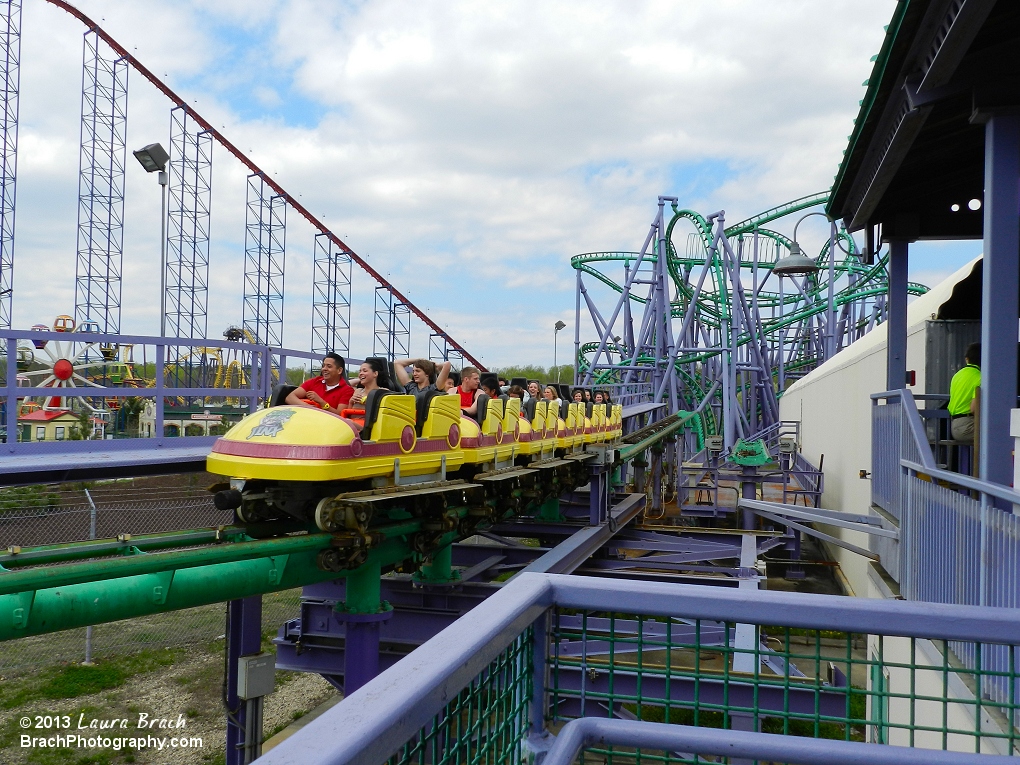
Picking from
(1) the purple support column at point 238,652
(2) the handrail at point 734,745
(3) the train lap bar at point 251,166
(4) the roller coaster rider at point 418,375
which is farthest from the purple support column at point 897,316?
(3) the train lap bar at point 251,166

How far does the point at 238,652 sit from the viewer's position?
16.7 ft

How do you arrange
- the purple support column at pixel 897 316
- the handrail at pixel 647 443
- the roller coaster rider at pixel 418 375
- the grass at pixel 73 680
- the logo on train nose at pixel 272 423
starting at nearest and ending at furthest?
the logo on train nose at pixel 272 423
the roller coaster rider at pixel 418 375
the purple support column at pixel 897 316
the grass at pixel 73 680
the handrail at pixel 647 443

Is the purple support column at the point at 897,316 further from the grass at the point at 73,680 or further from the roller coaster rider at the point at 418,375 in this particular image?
the grass at the point at 73,680

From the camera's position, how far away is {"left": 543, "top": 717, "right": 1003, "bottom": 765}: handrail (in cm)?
128

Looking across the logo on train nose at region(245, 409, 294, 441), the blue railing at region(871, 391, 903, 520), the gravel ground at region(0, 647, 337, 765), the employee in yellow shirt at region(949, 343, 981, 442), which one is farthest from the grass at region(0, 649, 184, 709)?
the employee in yellow shirt at region(949, 343, 981, 442)

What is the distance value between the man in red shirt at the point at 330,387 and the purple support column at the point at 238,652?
4.29 ft

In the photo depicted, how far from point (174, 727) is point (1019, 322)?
6595mm

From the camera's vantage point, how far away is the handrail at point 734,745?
4.19ft

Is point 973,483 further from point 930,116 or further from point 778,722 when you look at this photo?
point 778,722

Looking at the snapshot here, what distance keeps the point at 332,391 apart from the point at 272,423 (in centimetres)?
101

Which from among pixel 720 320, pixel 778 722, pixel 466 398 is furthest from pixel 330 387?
pixel 720 320

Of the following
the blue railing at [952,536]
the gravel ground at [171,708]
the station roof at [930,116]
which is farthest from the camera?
the gravel ground at [171,708]

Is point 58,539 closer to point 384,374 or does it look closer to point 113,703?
point 113,703

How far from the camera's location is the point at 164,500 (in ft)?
24.0
